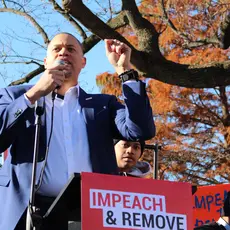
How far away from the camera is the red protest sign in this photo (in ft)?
6.29

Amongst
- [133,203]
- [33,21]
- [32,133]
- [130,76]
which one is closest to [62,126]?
[32,133]

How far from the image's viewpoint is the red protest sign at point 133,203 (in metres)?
1.92

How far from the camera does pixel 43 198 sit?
7.48ft

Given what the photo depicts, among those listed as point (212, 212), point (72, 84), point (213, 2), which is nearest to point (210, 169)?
→ point (213, 2)

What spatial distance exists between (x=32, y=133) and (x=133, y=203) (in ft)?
2.23

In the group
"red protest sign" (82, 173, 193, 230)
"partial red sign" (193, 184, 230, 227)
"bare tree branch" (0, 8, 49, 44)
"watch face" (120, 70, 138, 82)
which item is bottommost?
"red protest sign" (82, 173, 193, 230)

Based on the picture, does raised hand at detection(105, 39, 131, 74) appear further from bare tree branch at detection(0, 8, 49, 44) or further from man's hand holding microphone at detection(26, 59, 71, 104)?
bare tree branch at detection(0, 8, 49, 44)

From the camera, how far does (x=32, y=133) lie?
8.11 ft

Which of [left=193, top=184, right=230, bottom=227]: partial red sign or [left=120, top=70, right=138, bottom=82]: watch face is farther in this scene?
[left=193, top=184, right=230, bottom=227]: partial red sign

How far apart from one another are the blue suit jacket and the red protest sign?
414mm

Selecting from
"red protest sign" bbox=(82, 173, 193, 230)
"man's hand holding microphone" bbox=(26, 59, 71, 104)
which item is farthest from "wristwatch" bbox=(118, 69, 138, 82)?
"red protest sign" bbox=(82, 173, 193, 230)

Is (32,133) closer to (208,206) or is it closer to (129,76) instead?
(129,76)

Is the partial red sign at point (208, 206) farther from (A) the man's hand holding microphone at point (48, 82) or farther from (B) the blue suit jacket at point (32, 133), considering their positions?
(A) the man's hand holding microphone at point (48, 82)

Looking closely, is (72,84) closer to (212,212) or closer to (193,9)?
(212,212)
